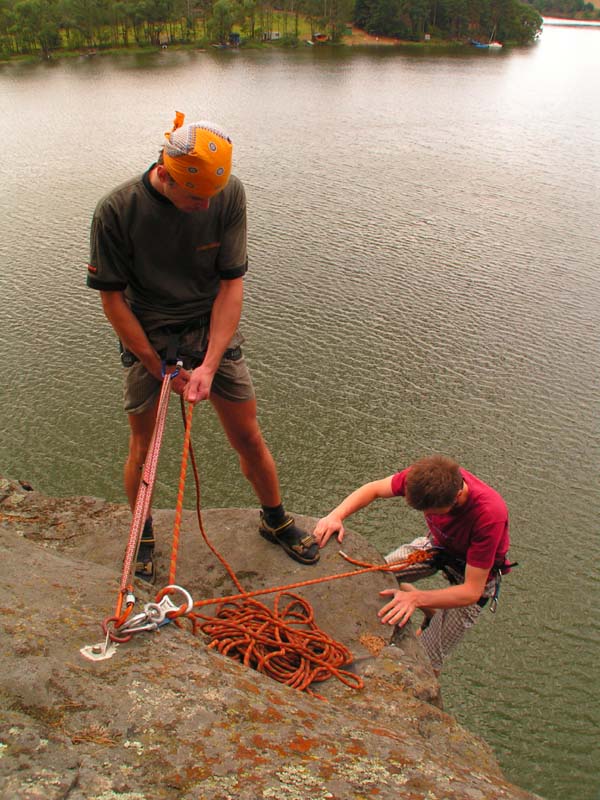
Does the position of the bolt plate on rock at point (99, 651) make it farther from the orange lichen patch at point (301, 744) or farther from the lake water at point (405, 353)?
the lake water at point (405, 353)

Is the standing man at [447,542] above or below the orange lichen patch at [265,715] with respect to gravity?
below

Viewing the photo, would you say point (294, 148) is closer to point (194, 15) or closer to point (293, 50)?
point (293, 50)

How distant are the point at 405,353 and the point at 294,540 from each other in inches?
302

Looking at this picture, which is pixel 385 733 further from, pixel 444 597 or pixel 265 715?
pixel 444 597

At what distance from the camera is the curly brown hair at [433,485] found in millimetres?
3723

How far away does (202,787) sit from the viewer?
186 cm

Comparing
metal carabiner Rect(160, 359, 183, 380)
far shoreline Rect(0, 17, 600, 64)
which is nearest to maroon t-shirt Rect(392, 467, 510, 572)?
metal carabiner Rect(160, 359, 183, 380)

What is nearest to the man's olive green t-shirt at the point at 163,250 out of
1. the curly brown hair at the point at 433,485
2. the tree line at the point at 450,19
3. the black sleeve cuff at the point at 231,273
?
the black sleeve cuff at the point at 231,273

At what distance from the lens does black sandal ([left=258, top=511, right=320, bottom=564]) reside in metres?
4.39

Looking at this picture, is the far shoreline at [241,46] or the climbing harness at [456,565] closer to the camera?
the climbing harness at [456,565]

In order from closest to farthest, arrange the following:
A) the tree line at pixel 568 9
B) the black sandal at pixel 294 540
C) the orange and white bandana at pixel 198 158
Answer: the orange and white bandana at pixel 198 158 < the black sandal at pixel 294 540 < the tree line at pixel 568 9

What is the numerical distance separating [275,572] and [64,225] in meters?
16.5

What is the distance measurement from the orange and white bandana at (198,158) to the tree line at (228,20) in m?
81.4

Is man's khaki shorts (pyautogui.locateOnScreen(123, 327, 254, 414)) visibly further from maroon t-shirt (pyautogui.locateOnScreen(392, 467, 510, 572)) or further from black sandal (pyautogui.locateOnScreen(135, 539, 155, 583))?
maroon t-shirt (pyautogui.locateOnScreen(392, 467, 510, 572))
